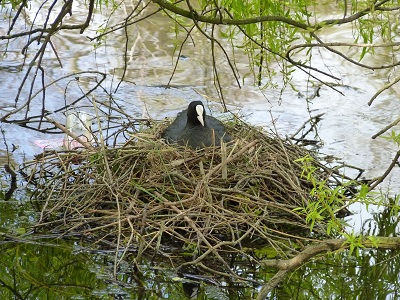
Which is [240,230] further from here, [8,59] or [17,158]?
[8,59]

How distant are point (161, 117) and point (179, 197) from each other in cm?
234

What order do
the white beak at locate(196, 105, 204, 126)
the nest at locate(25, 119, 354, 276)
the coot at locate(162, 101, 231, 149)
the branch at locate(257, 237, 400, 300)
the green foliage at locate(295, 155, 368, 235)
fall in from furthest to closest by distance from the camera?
the white beak at locate(196, 105, 204, 126), the coot at locate(162, 101, 231, 149), the nest at locate(25, 119, 354, 276), the branch at locate(257, 237, 400, 300), the green foliage at locate(295, 155, 368, 235)

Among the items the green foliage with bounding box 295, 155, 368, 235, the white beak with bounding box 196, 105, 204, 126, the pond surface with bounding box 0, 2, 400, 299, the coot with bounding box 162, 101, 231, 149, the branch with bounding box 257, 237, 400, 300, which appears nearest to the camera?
the green foliage with bounding box 295, 155, 368, 235

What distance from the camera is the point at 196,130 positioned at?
536cm

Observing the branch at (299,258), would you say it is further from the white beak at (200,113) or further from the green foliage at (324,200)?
the white beak at (200,113)

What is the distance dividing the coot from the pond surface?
1.25 ft

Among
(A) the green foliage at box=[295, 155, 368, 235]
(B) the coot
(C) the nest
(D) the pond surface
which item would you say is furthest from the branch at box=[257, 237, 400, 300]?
(B) the coot

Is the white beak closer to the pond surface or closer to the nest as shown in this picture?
the nest

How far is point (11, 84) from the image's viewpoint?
24.6ft

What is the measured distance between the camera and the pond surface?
13.6ft

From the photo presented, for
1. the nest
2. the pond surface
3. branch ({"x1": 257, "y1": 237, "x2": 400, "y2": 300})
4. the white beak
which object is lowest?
the pond surface

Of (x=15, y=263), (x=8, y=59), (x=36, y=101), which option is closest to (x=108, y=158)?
(x=15, y=263)

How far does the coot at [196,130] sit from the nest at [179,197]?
87mm

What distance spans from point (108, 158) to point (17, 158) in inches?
45.0
